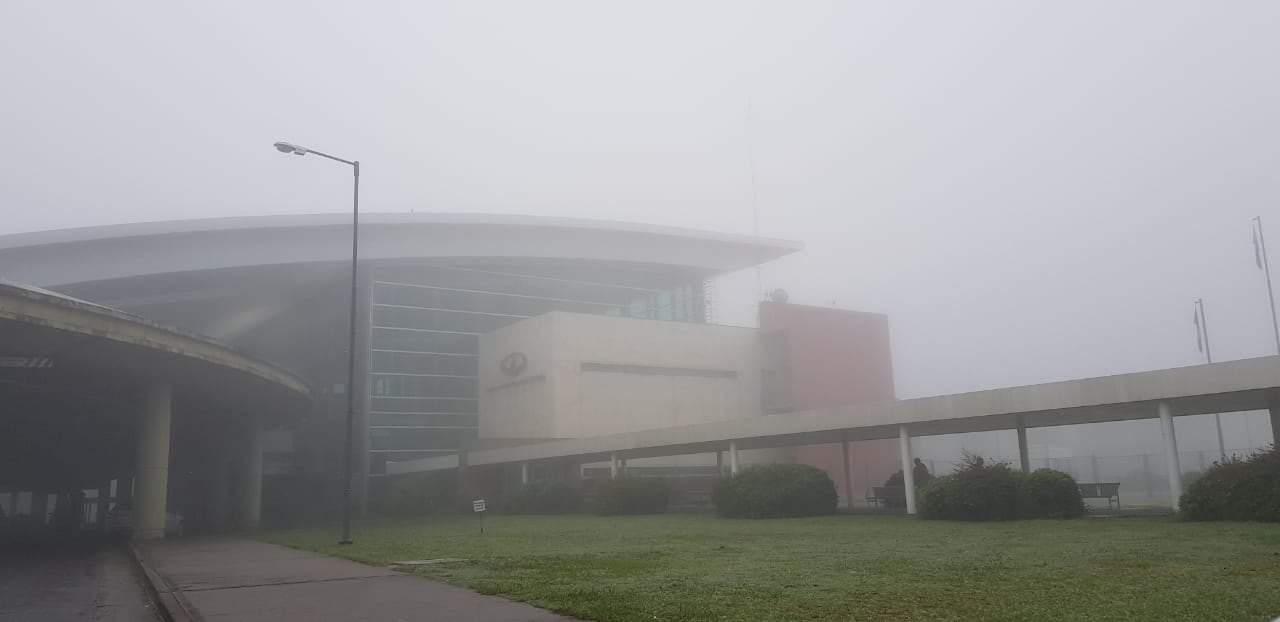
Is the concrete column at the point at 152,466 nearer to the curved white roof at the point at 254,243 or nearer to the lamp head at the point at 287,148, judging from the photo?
the lamp head at the point at 287,148

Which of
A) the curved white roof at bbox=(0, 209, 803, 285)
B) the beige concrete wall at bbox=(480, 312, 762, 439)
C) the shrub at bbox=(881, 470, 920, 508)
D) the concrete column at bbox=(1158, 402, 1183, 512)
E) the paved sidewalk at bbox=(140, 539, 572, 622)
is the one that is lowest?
the paved sidewalk at bbox=(140, 539, 572, 622)

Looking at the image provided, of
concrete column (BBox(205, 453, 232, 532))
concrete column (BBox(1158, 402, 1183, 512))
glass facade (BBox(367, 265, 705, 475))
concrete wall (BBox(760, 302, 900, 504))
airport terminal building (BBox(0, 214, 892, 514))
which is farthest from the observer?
glass facade (BBox(367, 265, 705, 475))

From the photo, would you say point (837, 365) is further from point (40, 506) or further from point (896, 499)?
point (40, 506)

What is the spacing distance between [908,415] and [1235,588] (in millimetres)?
18497

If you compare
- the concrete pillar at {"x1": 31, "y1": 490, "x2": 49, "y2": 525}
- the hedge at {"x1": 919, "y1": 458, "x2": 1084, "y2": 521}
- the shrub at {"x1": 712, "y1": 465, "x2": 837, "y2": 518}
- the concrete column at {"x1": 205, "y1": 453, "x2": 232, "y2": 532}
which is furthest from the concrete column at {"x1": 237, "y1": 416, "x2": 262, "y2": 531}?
the concrete pillar at {"x1": 31, "y1": 490, "x2": 49, "y2": 525}

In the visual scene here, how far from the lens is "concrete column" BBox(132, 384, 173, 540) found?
119 feet

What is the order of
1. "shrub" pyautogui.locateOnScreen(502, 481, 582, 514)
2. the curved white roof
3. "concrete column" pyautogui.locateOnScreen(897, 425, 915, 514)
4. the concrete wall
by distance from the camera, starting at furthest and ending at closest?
the curved white roof
the concrete wall
"shrub" pyautogui.locateOnScreen(502, 481, 582, 514)
"concrete column" pyautogui.locateOnScreen(897, 425, 915, 514)

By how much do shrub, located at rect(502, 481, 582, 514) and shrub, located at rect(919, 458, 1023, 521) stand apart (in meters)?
20.5

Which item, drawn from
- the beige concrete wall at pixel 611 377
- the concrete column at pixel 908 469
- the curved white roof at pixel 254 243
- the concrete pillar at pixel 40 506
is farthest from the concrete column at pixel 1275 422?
the concrete pillar at pixel 40 506

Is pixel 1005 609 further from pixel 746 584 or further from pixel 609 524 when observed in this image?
pixel 609 524

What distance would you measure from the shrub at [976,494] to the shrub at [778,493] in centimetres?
579

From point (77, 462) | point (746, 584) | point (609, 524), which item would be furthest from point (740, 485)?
point (77, 462)

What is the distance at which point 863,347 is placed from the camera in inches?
2697

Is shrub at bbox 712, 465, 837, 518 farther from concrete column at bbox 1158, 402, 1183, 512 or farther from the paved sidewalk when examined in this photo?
the paved sidewalk
